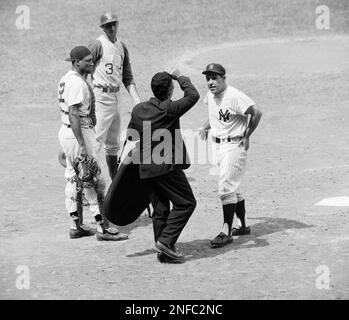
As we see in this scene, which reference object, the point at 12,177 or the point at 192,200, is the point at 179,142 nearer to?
the point at 192,200

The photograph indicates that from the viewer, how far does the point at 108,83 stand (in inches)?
465

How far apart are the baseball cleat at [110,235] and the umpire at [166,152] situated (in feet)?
3.33

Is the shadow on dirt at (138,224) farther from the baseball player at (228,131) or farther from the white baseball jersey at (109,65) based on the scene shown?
the white baseball jersey at (109,65)

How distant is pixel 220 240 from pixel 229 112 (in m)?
1.44

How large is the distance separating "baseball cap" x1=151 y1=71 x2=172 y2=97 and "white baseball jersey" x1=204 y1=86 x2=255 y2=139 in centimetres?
89

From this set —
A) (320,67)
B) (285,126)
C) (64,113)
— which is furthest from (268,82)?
(64,113)

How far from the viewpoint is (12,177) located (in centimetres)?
1324

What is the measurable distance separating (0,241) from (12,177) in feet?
9.68

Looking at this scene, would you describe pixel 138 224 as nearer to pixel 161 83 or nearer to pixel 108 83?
pixel 108 83

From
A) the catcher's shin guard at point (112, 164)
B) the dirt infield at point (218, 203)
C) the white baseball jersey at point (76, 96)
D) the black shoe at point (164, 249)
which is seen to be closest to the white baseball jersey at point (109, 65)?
the catcher's shin guard at point (112, 164)

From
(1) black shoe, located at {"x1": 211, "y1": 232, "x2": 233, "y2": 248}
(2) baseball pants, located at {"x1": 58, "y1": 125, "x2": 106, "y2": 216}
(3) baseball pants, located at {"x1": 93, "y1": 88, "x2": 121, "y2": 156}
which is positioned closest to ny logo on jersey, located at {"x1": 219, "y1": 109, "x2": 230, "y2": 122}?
(1) black shoe, located at {"x1": 211, "y1": 232, "x2": 233, "y2": 248}

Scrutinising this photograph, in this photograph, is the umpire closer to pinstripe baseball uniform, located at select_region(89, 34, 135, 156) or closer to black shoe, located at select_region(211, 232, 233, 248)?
black shoe, located at select_region(211, 232, 233, 248)

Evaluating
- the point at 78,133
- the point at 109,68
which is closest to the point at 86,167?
the point at 78,133

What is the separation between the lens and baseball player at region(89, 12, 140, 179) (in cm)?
1173
